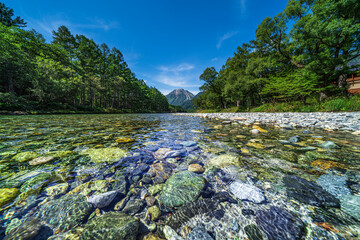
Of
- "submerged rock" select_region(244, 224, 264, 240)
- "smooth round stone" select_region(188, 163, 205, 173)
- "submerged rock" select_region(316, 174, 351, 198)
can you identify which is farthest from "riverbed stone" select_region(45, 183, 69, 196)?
"submerged rock" select_region(316, 174, 351, 198)

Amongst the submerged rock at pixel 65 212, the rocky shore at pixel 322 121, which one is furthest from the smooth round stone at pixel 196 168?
the rocky shore at pixel 322 121

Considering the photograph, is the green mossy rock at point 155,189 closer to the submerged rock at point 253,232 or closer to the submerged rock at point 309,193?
the submerged rock at point 253,232

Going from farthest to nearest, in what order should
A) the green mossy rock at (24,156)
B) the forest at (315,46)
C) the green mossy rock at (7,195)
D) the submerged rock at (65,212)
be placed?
the forest at (315,46), the green mossy rock at (24,156), the green mossy rock at (7,195), the submerged rock at (65,212)

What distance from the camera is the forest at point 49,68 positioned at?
14.8 m

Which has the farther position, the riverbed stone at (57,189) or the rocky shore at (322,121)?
the rocky shore at (322,121)

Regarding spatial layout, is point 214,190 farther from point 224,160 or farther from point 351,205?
point 351,205

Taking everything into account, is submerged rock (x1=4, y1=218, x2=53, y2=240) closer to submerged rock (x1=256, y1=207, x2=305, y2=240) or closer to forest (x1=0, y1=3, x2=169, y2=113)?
submerged rock (x1=256, y1=207, x2=305, y2=240)

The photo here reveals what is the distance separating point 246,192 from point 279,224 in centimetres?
34

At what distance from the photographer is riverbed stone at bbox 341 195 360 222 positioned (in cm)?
94

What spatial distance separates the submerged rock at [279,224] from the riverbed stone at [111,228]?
0.97 metres

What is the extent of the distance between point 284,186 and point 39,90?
79.6 feet

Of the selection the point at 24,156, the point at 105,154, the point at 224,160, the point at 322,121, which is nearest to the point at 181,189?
the point at 224,160

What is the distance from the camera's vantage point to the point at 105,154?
85.2 inches

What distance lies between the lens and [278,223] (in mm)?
896
